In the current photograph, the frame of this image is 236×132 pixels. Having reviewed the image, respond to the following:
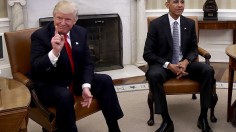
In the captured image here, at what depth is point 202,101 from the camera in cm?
307

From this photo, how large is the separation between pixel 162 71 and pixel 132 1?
7.46 ft

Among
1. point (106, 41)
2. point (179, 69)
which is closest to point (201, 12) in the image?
point (106, 41)

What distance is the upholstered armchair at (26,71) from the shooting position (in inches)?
99.7

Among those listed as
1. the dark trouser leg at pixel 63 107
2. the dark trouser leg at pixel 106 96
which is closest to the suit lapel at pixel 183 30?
the dark trouser leg at pixel 106 96

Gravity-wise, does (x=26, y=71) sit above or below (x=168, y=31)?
below

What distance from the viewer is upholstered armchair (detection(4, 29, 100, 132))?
2.53m

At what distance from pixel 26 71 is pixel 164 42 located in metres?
1.24

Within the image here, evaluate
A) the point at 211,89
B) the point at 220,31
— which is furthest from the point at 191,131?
the point at 220,31

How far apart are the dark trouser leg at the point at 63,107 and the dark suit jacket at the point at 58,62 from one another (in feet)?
0.46

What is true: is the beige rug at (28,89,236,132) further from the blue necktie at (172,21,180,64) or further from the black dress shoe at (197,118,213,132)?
the blue necktie at (172,21,180,64)

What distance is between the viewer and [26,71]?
9.47ft

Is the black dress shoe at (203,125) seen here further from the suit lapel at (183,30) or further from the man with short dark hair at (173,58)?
the suit lapel at (183,30)

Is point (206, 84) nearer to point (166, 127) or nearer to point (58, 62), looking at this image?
point (166, 127)

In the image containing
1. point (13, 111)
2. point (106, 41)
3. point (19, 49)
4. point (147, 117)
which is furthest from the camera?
point (106, 41)
